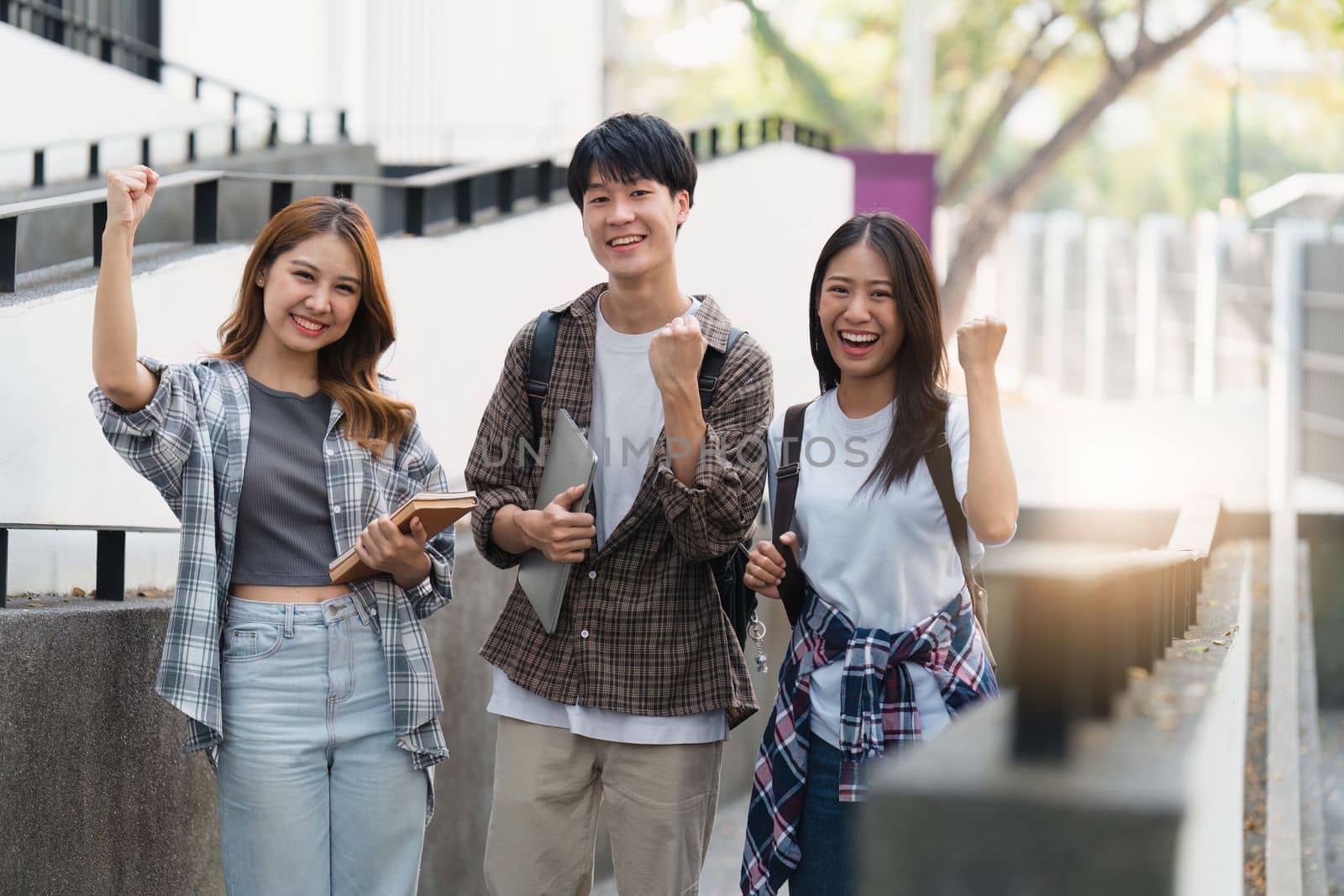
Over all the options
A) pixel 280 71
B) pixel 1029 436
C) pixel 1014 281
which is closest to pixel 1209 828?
pixel 280 71

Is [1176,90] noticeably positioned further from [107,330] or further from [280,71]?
[107,330]

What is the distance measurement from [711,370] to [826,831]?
101cm

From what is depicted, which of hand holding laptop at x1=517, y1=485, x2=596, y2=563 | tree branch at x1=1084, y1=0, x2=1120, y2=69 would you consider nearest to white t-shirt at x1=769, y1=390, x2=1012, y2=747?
hand holding laptop at x1=517, y1=485, x2=596, y2=563

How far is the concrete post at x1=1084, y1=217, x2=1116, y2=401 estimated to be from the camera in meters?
24.9

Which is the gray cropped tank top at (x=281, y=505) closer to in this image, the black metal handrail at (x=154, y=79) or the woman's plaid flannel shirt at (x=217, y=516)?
the woman's plaid flannel shirt at (x=217, y=516)

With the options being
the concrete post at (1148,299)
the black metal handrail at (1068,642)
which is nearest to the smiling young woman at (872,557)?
the black metal handrail at (1068,642)

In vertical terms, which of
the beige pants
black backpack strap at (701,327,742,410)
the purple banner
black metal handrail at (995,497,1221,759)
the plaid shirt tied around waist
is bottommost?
the beige pants

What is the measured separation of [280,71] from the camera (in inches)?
479

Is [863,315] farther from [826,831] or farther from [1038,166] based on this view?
[1038,166]

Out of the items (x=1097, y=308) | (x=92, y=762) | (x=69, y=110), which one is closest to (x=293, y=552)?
(x=92, y=762)

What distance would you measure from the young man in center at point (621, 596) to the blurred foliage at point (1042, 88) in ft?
32.7

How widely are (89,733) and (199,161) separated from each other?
22.5 ft

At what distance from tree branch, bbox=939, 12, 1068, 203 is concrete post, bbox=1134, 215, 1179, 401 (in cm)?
327

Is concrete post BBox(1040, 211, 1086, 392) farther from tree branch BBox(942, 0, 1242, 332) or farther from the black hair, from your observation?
the black hair
